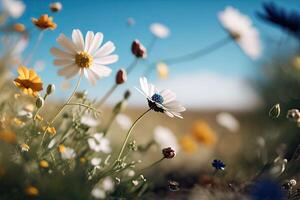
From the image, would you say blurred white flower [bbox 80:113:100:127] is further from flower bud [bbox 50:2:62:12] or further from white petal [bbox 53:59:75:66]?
flower bud [bbox 50:2:62:12]

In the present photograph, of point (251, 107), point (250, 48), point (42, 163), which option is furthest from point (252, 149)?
point (42, 163)

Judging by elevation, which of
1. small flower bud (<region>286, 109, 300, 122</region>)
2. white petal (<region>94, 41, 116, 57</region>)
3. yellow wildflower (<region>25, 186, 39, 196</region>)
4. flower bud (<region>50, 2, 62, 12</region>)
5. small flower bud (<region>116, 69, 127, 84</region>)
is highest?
flower bud (<region>50, 2, 62, 12</region>)

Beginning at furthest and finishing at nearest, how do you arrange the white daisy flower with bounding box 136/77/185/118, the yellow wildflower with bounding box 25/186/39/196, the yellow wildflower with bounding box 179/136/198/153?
the yellow wildflower with bounding box 179/136/198/153 → the white daisy flower with bounding box 136/77/185/118 → the yellow wildflower with bounding box 25/186/39/196

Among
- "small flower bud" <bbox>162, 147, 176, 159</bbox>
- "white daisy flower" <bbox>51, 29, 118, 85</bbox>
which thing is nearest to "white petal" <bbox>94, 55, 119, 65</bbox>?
"white daisy flower" <bbox>51, 29, 118, 85</bbox>

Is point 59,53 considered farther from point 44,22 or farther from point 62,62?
point 44,22

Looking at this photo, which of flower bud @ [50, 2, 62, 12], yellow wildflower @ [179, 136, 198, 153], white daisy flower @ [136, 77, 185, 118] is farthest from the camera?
yellow wildflower @ [179, 136, 198, 153]

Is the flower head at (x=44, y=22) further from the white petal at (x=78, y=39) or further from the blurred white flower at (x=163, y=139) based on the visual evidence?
the blurred white flower at (x=163, y=139)

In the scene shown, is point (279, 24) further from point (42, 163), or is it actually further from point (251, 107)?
point (251, 107)

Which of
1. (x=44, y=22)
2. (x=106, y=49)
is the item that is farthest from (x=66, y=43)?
(x=44, y=22)

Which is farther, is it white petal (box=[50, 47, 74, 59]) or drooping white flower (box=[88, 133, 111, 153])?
drooping white flower (box=[88, 133, 111, 153])

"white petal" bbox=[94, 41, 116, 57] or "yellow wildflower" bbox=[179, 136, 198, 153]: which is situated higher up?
"yellow wildflower" bbox=[179, 136, 198, 153]
